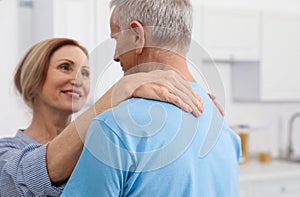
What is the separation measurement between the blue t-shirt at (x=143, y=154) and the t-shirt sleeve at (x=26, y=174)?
192 mm

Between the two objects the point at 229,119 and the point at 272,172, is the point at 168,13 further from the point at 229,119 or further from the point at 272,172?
the point at 229,119

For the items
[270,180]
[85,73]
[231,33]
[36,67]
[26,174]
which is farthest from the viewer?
[231,33]

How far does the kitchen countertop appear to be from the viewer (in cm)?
325

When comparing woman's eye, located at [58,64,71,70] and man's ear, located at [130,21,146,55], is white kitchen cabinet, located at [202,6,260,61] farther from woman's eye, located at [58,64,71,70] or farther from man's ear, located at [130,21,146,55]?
man's ear, located at [130,21,146,55]

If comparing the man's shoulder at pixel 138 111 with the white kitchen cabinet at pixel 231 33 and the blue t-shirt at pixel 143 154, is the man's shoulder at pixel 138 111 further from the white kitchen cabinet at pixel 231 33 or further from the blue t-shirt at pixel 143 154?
the white kitchen cabinet at pixel 231 33

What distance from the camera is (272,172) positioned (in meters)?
3.34

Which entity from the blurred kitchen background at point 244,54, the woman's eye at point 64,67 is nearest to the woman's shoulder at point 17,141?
the woman's eye at point 64,67

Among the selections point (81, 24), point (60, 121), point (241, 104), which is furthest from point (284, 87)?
point (60, 121)

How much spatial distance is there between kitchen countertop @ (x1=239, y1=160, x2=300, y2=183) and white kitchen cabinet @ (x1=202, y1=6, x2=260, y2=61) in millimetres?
788

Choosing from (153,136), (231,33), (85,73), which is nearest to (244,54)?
(231,33)

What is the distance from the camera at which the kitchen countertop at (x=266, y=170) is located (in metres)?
3.25

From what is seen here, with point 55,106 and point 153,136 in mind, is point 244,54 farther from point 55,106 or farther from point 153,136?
point 153,136

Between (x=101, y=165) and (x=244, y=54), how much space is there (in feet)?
9.26

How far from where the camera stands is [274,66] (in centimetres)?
369
